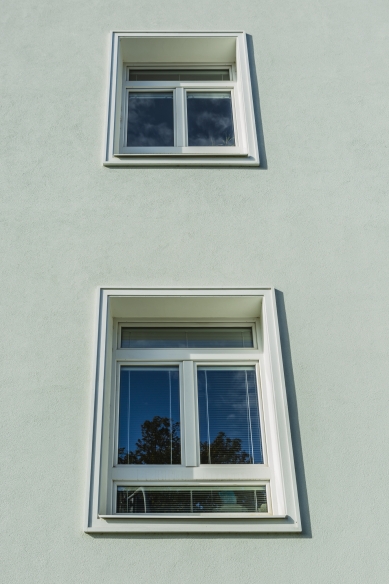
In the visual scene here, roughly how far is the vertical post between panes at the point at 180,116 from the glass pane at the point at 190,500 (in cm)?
320

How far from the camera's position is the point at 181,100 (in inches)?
252

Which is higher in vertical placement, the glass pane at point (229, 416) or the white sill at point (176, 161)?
the white sill at point (176, 161)

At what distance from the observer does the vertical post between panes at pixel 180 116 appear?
19.9 feet

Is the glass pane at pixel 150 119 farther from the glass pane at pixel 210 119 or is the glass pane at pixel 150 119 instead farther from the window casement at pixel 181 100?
the glass pane at pixel 210 119

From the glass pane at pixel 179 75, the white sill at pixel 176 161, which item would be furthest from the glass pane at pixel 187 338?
the glass pane at pixel 179 75

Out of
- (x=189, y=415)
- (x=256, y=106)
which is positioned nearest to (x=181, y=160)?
(x=256, y=106)

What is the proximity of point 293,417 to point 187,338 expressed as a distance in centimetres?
110

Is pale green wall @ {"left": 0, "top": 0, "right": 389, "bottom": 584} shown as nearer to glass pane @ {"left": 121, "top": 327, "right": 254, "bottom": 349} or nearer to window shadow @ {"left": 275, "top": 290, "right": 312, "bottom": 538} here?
window shadow @ {"left": 275, "top": 290, "right": 312, "bottom": 538}

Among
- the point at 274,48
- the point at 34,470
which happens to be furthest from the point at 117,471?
the point at 274,48

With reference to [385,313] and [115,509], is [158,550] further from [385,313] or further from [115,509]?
[385,313]

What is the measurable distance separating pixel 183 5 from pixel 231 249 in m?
3.15

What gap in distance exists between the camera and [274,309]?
187 inches

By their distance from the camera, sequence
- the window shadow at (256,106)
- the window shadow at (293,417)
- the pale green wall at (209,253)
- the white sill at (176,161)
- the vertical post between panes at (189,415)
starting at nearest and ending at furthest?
the pale green wall at (209,253) < the window shadow at (293,417) < the vertical post between panes at (189,415) < the white sill at (176,161) < the window shadow at (256,106)

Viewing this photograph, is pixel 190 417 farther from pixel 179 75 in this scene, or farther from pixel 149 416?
pixel 179 75
